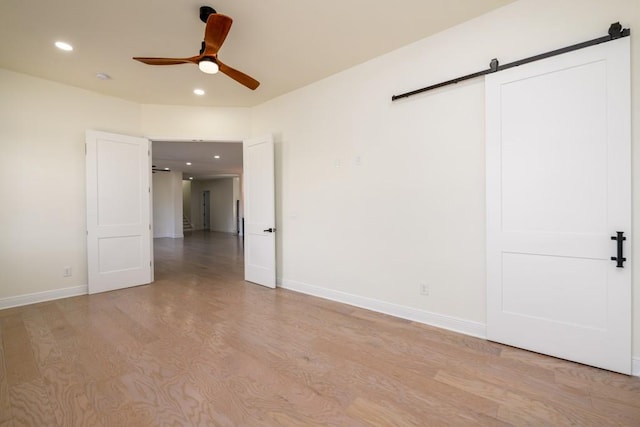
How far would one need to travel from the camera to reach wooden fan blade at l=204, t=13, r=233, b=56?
6.31 ft

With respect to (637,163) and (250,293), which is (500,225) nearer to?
(637,163)

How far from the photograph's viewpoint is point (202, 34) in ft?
8.81

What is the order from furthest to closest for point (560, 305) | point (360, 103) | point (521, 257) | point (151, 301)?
point (151, 301) < point (360, 103) < point (521, 257) < point (560, 305)

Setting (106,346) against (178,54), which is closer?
(106,346)

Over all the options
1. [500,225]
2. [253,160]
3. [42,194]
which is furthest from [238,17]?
[42,194]

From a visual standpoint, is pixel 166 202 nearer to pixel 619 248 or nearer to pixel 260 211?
pixel 260 211

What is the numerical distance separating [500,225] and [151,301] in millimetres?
4155

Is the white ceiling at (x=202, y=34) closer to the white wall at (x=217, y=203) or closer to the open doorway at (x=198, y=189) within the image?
the open doorway at (x=198, y=189)

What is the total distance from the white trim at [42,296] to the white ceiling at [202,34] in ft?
9.34

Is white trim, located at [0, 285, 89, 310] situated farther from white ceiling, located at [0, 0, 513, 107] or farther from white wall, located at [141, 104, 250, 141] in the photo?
white ceiling, located at [0, 0, 513, 107]

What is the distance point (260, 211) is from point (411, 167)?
2435 millimetres

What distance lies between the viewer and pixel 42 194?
3.61 m

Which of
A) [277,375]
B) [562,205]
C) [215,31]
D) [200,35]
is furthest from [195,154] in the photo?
[562,205]

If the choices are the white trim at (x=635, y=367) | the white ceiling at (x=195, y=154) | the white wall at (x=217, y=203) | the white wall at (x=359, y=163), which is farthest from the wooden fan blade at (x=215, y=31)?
the white wall at (x=217, y=203)
